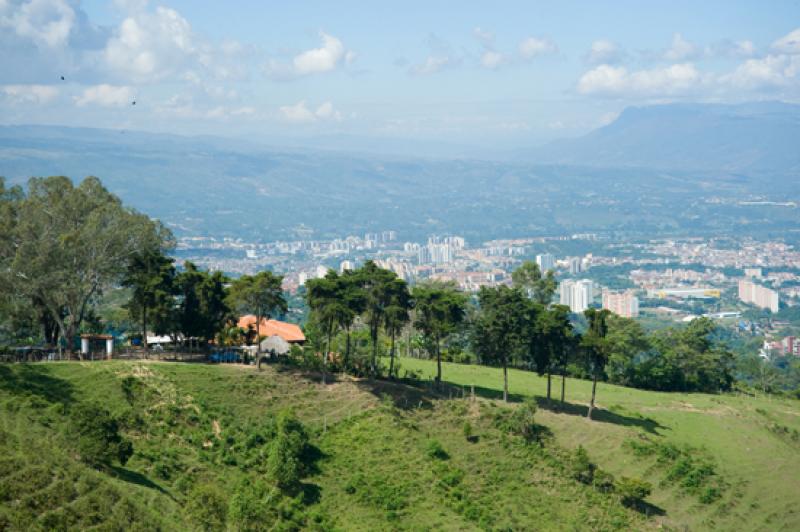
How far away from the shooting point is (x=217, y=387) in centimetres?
3366

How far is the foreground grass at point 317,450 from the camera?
82.7 ft

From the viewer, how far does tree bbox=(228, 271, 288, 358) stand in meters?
36.8

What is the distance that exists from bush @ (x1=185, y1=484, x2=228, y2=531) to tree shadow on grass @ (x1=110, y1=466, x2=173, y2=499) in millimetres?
1596

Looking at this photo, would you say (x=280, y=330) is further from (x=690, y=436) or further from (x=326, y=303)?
(x=690, y=436)

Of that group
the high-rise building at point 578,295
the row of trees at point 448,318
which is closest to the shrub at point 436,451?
the row of trees at point 448,318

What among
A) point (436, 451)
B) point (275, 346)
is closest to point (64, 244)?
point (275, 346)

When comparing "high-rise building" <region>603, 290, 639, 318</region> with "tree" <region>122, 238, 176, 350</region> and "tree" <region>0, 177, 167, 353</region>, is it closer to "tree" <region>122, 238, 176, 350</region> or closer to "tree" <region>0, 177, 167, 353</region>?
"tree" <region>122, 238, 176, 350</region>

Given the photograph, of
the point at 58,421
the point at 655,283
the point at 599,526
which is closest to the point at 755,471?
the point at 599,526

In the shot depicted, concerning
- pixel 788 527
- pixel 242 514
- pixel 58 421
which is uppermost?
pixel 58 421

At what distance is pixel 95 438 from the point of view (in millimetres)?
24859

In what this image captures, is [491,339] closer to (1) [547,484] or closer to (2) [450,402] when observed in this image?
(2) [450,402]

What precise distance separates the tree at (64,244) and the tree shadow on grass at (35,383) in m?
4.80

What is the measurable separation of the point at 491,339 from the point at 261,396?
40.3 ft

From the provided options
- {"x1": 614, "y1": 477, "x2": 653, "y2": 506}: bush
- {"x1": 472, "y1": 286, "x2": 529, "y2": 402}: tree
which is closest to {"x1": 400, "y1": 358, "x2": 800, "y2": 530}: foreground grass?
{"x1": 614, "y1": 477, "x2": 653, "y2": 506}: bush
